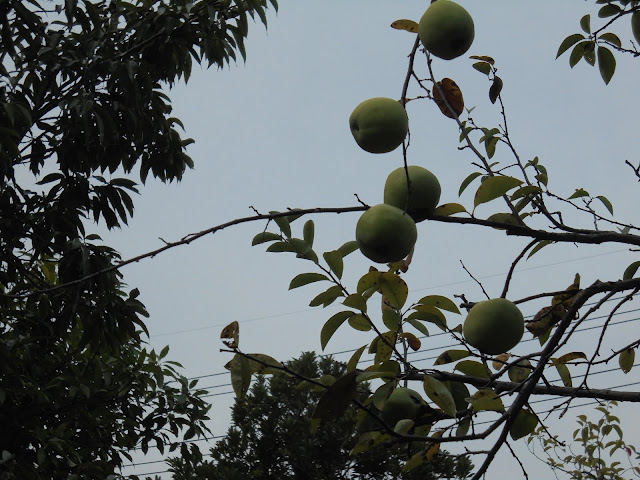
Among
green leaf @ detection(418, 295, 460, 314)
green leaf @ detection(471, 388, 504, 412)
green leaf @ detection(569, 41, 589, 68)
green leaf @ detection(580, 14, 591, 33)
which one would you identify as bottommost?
green leaf @ detection(471, 388, 504, 412)

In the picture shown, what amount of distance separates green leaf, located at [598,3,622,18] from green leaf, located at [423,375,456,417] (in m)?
0.98

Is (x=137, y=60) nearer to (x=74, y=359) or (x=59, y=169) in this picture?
(x=59, y=169)

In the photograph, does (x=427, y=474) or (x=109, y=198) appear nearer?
(x=109, y=198)

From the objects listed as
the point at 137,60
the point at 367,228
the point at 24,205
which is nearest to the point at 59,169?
the point at 24,205

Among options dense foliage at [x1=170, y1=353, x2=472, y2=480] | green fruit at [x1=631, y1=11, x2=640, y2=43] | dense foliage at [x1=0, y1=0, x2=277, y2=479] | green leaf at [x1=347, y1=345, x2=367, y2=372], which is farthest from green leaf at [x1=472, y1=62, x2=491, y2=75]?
dense foliage at [x1=170, y1=353, x2=472, y2=480]

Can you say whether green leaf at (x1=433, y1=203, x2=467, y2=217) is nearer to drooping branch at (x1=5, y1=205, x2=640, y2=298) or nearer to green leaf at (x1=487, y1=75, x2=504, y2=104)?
drooping branch at (x1=5, y1=205, x2=640, y2=298)

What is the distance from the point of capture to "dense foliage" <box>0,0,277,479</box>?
301 centimetres

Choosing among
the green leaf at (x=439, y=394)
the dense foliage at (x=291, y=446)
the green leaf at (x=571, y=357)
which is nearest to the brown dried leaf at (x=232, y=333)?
the green leaf at (x=439, y=394)

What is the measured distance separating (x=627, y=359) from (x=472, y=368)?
44 cm

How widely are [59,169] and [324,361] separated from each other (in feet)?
14.9

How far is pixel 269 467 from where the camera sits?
707cm

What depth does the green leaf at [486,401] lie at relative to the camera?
113cm

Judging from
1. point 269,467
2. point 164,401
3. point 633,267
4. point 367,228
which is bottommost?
point 367,228

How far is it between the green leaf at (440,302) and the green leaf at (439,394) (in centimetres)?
24
